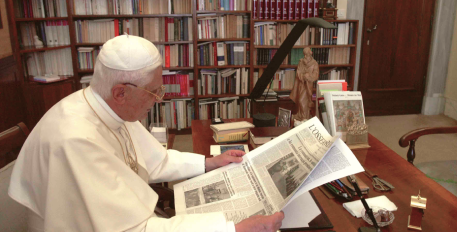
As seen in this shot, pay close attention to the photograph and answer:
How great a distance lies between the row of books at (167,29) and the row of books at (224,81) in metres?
0.45

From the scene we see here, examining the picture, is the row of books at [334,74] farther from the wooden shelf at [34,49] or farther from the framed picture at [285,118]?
the wooden shelf at [34,49]

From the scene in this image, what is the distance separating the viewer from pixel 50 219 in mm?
923

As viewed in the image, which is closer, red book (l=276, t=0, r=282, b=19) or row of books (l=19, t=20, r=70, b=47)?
row of books (l=19, t=20, r=70, b=47)

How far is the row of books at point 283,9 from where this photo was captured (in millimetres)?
3744

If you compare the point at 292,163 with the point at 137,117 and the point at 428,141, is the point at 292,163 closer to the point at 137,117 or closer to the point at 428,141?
the point at 137,117

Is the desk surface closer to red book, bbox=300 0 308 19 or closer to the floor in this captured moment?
the floor

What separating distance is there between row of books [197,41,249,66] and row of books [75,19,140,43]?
0.72 m

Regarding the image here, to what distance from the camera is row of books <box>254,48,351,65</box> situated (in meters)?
3.85

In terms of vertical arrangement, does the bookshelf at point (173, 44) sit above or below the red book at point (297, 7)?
below

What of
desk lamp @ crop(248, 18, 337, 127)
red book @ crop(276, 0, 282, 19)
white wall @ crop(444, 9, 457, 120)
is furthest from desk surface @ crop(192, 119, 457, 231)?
white wall @ crop(444, 9, 457, 120)

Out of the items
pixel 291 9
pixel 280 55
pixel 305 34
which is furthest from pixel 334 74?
pixel 280 55

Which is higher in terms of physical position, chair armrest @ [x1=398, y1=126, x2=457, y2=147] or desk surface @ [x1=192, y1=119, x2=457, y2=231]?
chair armrest @ [x1=398, y1=126, x2=457, y2=147]

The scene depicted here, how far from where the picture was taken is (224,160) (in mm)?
1318

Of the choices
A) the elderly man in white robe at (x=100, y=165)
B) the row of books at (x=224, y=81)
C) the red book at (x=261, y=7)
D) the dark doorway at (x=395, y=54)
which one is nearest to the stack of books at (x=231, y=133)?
the elderly man in white robe at (x=100, y=165)
